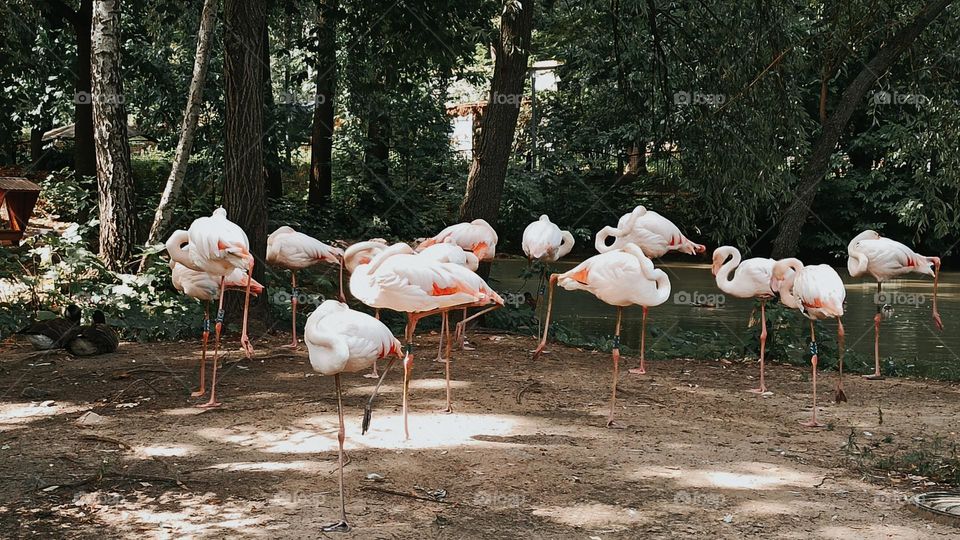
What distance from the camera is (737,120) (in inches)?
392

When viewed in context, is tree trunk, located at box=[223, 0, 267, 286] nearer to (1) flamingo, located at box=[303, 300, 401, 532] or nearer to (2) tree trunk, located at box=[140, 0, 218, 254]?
(2) tree trunk, located at box=[140, 0, 218, 254]

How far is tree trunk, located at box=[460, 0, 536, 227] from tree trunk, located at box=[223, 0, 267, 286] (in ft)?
8.21

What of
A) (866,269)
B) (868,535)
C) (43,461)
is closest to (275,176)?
(866,269)

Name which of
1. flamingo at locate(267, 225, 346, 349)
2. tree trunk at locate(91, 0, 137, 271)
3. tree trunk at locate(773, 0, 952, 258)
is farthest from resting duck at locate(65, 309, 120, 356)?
tree trunk at locate(773, 0, 952, 258)

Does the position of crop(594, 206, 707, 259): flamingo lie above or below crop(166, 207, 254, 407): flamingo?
above

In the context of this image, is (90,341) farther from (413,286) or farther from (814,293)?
(814,293)

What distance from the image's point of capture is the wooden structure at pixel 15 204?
12.0 m

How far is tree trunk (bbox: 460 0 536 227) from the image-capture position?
10.1m

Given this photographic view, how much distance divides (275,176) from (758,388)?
10.5 m

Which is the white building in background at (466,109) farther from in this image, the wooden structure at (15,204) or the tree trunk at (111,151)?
the tree trunk at (111,151)

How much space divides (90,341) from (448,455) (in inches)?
161

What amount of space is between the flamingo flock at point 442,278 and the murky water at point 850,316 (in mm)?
2167

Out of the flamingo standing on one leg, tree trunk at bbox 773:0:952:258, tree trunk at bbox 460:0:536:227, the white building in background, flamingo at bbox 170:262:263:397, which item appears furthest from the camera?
the white building in background

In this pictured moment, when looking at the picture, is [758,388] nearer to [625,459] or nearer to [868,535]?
[625,459]
